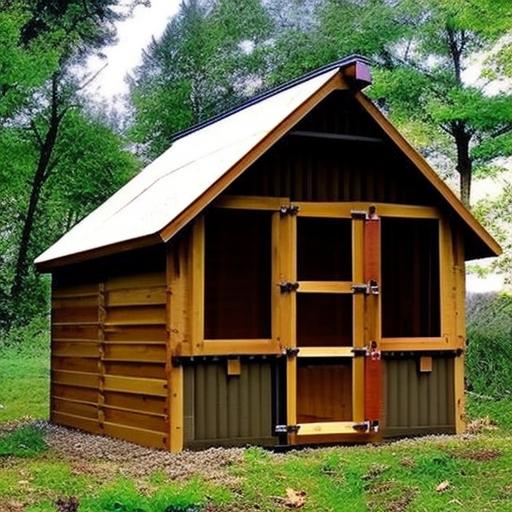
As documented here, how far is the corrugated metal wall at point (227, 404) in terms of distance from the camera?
9.57m

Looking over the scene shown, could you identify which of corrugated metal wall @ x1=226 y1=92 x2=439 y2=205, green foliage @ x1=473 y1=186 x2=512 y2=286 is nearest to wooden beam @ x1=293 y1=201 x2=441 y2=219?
corrugated metal wall @ x1=226 y1=92 x2=439 y2=205

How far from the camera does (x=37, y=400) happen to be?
15297 mm

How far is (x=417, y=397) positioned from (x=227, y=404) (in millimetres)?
2258

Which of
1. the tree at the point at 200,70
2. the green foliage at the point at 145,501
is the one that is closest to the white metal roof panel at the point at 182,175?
the green foliage at the point at 145,501

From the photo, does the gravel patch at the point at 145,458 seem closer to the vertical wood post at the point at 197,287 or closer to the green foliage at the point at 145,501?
the green foliage at the point at 145,501

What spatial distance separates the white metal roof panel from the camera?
959cm

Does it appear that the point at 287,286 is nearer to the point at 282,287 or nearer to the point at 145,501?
the point at 282,287

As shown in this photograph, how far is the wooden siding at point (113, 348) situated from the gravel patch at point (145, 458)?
26 centimetres

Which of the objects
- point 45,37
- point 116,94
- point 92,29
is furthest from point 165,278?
point 116,94

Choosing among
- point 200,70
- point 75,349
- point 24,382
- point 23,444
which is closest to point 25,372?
point 24,382

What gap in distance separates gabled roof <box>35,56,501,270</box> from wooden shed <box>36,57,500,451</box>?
29mm

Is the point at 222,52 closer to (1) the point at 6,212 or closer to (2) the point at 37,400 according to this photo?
(1) the point at 6,212

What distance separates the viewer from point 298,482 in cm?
801

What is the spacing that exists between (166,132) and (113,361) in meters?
20.2
